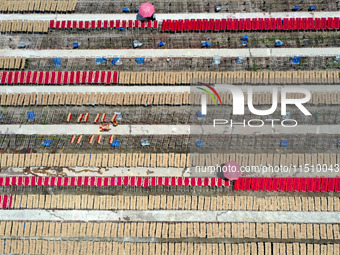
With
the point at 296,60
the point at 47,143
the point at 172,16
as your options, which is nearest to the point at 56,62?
the point at 47,143

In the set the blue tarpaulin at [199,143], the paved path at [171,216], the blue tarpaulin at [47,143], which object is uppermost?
the blue tarpaulin at [199,143]

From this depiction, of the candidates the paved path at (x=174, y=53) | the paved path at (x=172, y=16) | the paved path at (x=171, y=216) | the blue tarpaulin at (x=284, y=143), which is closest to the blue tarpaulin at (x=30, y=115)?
the paved path at (x=174, y=53)

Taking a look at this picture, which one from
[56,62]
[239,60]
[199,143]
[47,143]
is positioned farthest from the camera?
[56,62]

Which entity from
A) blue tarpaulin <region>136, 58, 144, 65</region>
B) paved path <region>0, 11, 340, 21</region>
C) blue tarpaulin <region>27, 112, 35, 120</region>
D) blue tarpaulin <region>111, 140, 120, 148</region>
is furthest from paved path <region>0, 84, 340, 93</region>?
paved path <region>0, 11, 340, 21</region>

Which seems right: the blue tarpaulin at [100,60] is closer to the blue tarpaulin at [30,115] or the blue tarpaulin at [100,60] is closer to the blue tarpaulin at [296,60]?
the blue tarpaulin at [30,115]

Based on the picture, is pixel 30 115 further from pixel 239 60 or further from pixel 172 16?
pixel 239 60

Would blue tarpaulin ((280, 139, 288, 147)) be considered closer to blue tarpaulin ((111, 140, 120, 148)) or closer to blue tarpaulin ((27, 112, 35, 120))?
blue tarpaulin ((111, 140, 120, 148))

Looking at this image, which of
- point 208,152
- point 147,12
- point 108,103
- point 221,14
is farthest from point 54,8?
point 208,152
